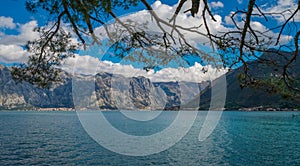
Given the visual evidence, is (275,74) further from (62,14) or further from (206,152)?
(206,152)

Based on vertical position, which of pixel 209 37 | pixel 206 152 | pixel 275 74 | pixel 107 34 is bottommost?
pixel 206 152

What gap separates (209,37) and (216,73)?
1.27 m

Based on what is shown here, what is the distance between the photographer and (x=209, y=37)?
19.6ft

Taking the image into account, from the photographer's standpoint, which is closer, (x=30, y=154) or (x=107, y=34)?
(x=107, y=34)

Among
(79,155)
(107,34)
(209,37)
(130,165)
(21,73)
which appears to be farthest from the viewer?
(79,155)

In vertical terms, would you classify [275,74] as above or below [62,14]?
below

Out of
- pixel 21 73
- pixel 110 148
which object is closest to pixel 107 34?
pixel 21 73

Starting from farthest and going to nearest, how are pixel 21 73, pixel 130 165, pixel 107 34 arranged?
pixel 130 165 < pixel 21 73 < pixel 107 34

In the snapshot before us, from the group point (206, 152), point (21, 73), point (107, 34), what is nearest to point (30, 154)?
point (206, 152)

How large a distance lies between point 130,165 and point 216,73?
62.4 feet

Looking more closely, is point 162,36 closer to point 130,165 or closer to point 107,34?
point 107,34

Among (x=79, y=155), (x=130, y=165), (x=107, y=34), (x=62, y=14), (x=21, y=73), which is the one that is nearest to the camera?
(x=62, y=14)

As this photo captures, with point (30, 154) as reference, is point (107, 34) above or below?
above

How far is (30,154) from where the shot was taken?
2969 cm
